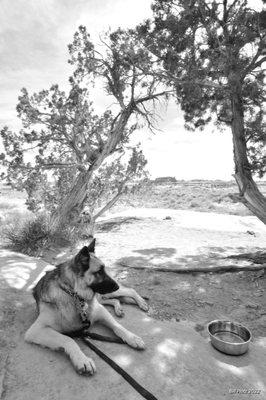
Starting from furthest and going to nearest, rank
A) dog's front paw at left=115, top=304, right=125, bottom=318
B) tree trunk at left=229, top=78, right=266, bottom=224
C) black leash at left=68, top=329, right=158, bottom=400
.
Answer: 1. tree trunk at left=229, top=78, right=266, bottom=224
2. dog's front paw at left=115, top=304, right=125, bottom=318
3. black leash at left=68, top=329, right=158, bottom=400

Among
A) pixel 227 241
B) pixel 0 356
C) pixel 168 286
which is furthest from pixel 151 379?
pixel 227 241

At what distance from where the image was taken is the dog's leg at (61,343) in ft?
10.5

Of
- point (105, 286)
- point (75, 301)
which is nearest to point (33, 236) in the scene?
point (75, 301)

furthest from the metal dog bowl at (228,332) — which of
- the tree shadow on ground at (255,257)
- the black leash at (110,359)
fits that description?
the tree shadow on ground at (255,257)

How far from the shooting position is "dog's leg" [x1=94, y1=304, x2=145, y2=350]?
3734mm

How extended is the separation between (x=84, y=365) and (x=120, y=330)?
78 centimetres

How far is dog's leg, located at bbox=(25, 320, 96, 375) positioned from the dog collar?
1.28ft

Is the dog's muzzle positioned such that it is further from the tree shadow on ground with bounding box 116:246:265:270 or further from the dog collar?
the tree shadow on ground with bounding box 116:246:265:270

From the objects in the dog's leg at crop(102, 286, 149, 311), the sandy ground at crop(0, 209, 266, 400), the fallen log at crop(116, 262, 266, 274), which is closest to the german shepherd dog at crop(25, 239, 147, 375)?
the sandy ground at crop(0, 209, 266, 400)

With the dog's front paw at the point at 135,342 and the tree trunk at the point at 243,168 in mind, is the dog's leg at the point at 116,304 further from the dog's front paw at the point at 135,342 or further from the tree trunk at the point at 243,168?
the tree trunk at the point at 243,168

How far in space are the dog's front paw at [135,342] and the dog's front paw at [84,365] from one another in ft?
1.98

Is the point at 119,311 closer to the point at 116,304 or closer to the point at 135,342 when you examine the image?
the point at 116,304

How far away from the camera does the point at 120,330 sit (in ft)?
12.8

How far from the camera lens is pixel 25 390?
9.72 ft
